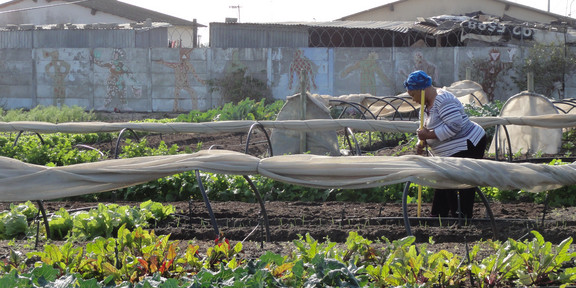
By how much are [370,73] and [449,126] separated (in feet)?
56.0

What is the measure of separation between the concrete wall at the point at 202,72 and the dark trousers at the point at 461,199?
1663 cm

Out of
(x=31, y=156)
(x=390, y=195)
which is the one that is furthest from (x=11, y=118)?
(x=390, y=195)

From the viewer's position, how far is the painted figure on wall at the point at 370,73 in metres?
23.5

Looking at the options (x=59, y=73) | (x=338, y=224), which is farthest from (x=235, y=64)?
(x=338, y=224)

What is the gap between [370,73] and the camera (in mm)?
23609

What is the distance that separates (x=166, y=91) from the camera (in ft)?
79.1

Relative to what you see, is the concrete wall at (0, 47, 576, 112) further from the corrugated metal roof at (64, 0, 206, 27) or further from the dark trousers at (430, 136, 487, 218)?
the dark trousers at (430, 136, 487, 218)

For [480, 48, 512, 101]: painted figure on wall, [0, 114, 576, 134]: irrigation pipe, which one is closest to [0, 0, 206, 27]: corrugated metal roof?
[480, 48, 512, 101]: painted figure on wall

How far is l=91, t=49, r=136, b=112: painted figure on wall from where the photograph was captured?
2428cm

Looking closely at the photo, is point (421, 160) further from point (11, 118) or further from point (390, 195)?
point (11, 118)

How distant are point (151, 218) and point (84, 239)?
0.90 metres

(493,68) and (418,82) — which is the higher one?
(418,82)

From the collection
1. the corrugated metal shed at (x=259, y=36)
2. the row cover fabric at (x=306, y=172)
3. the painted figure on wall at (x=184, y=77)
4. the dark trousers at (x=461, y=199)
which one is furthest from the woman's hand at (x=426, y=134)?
the corrugated metal shed at (x=259, y=36)

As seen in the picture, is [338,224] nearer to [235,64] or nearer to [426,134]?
[426,134]
